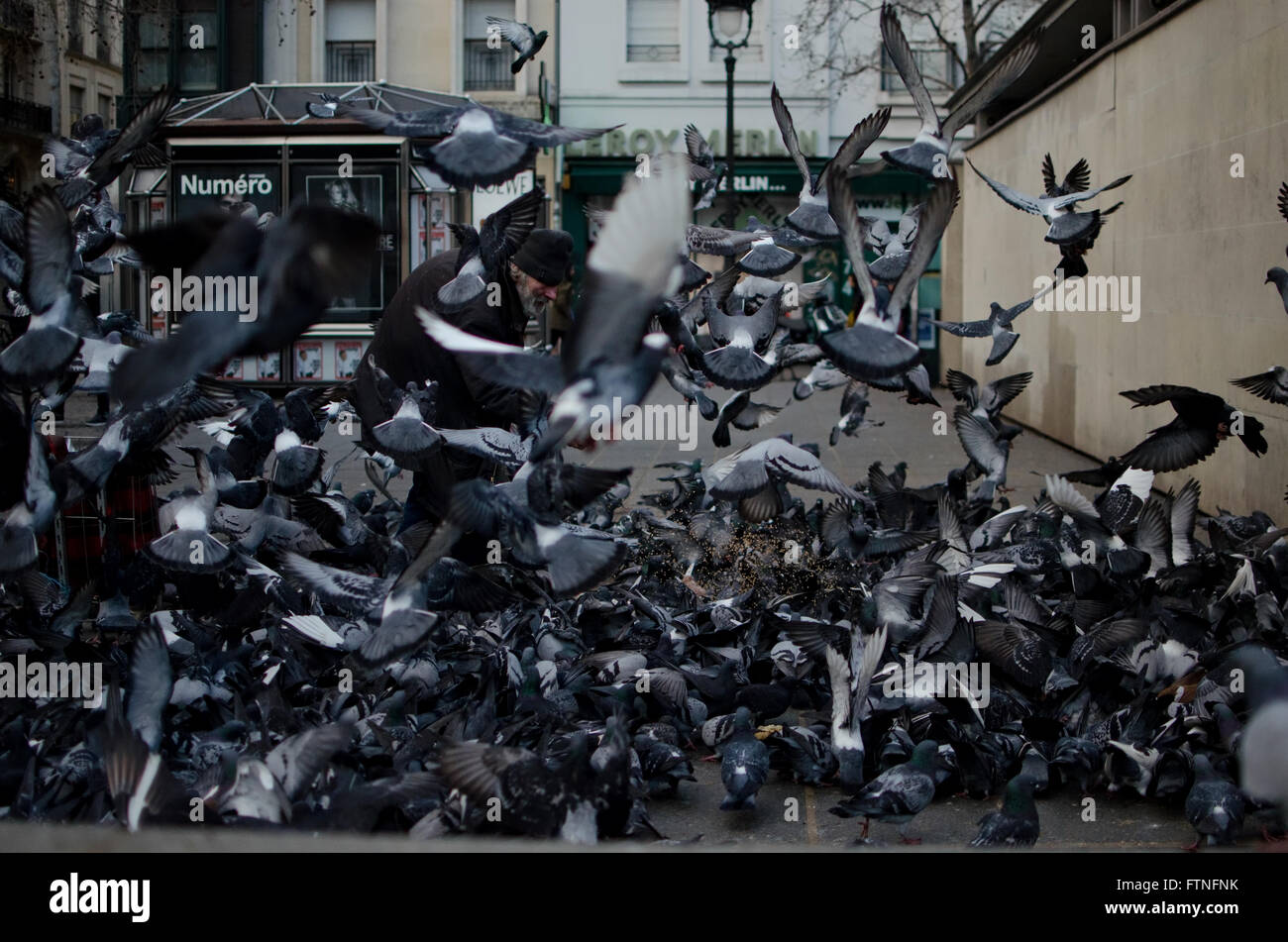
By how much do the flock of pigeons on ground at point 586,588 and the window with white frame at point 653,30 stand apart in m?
22.4

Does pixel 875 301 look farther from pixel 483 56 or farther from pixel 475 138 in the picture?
pixel 483 56

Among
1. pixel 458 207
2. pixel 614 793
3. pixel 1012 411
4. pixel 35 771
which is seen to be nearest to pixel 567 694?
pixel 614 793

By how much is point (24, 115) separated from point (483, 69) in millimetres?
10613

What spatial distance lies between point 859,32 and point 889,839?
25.5 meters

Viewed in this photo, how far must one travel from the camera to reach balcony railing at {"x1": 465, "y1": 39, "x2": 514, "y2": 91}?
1077 inches

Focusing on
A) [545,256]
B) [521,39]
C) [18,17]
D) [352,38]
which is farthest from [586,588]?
[352,38]

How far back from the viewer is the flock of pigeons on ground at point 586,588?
12.0 feet

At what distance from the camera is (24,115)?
98.1 feet

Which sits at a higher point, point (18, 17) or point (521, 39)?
point (18, 17)

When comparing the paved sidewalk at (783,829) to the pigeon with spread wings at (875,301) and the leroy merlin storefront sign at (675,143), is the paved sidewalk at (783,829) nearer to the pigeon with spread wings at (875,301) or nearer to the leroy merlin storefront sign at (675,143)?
the pigeon with spread wings at (875,301)

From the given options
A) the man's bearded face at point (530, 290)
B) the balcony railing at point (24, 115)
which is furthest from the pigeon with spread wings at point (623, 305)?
the balcony railing at point (24, 115)
